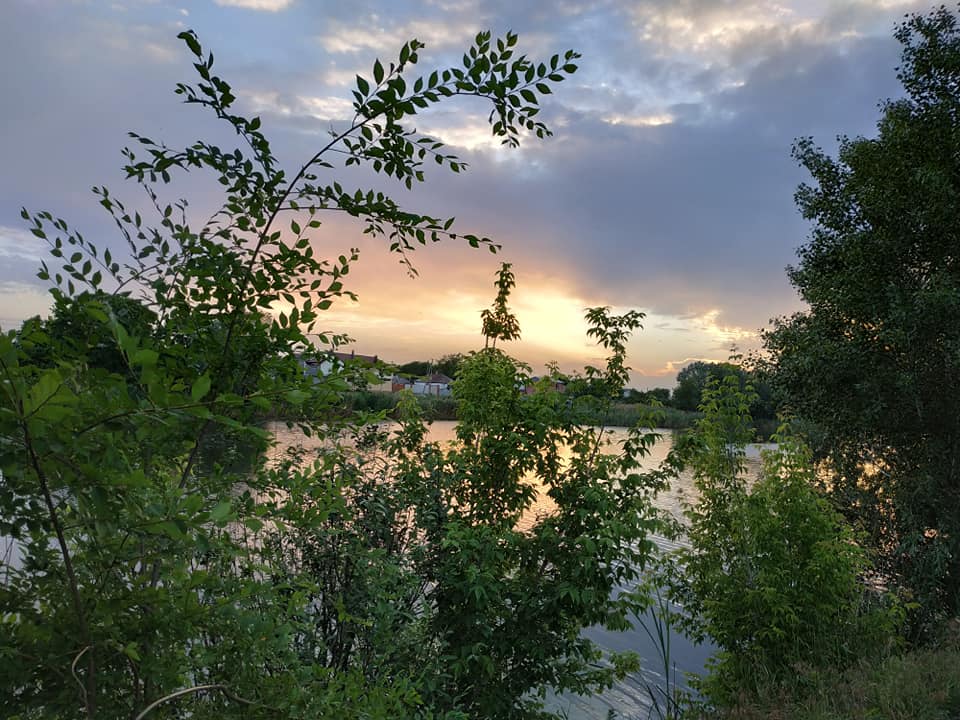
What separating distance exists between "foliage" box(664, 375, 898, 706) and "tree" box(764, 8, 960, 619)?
3.32 metres

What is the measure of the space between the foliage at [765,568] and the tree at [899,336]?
332 centimetres

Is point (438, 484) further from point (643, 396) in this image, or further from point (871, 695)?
point (871, 695)

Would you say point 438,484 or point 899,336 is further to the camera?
→ point 899,336

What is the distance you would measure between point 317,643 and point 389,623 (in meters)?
0.47

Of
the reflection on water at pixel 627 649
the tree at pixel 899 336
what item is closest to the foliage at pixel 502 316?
the reflection on water at pixel 627 649

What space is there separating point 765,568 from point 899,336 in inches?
202

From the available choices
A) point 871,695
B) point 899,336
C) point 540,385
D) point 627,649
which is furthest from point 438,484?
point 899,336

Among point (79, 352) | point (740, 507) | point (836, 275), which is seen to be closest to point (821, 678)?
point (740, 507)

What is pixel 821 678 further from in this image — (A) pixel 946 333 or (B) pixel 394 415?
(A) pixel 946 333

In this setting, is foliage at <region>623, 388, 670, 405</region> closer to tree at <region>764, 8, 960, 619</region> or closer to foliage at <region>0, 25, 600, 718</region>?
foliage at <region>0, 25, 600, 718</region>

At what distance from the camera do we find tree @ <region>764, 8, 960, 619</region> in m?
9.20

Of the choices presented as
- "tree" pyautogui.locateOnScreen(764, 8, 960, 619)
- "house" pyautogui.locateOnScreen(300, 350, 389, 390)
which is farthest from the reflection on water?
"tree" pyautogui.locateOnScreen(764, 8, 960, 619)

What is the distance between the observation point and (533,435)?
16.9 ft

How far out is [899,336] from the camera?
364 inches
